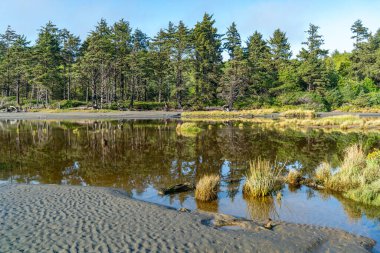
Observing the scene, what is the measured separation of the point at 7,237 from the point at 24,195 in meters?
4.10

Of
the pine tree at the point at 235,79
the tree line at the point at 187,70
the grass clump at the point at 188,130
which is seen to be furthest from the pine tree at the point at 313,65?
the grass clump at the point at 188,130

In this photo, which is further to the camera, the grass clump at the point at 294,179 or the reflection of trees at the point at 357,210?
the grass clump at the point at 294,179

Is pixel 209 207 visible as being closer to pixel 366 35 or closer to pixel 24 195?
pixel 24 195

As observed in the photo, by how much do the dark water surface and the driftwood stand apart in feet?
1.15

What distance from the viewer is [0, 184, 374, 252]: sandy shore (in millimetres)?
6625

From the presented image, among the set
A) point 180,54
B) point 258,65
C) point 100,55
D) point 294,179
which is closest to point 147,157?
point 294,179

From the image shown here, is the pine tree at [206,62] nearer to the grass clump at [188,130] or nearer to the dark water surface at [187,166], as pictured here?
the grass clump at [188,130]

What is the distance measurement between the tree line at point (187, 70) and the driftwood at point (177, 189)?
56179mm

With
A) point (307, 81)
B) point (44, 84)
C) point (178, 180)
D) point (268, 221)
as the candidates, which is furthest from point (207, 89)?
point (268, 221)

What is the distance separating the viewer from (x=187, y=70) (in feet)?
249

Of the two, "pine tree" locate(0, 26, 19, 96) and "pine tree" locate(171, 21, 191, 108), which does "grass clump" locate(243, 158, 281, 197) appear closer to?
"pine tree" locate(171, 21, 191, 108)

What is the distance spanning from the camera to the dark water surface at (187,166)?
32.7ft

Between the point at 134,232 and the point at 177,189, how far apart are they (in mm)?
4832

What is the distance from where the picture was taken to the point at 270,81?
7856 cm
